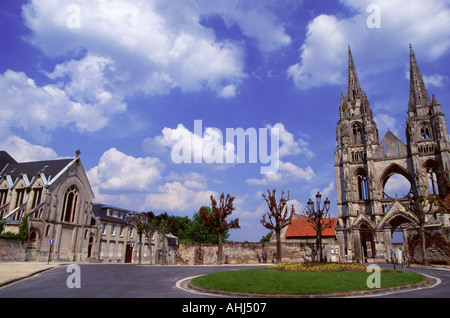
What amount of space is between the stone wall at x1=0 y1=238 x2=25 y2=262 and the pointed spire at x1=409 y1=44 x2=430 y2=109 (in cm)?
7312

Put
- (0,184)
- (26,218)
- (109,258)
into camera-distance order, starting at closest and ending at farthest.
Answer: (26,218)
(0,184)
(109,258)

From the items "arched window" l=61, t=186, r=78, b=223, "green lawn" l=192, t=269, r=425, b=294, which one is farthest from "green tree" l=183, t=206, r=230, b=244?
"green lawn" l=192, t=269, r=425, b=294

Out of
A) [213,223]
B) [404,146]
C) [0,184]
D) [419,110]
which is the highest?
[419,110]

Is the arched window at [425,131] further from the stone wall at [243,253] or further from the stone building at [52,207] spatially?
the stone building at [52,207]

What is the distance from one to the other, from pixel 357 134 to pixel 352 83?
1480cm

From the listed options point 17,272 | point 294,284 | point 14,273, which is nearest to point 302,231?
point 17,272

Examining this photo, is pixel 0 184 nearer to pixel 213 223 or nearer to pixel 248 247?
pixel 213 223

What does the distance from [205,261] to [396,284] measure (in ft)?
78.6

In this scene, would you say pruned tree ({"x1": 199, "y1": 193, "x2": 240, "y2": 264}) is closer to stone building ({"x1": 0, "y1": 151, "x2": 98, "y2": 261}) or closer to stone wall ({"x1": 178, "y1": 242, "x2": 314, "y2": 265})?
stone wall ({"x1": 178, "y1": 242, "x2": 314, "y2": 265})

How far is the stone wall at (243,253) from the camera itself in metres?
33.3

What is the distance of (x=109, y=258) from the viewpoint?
5444cm

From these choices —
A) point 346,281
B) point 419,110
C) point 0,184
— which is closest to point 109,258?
point 0,184

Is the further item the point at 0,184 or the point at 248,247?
the point at 0,184
